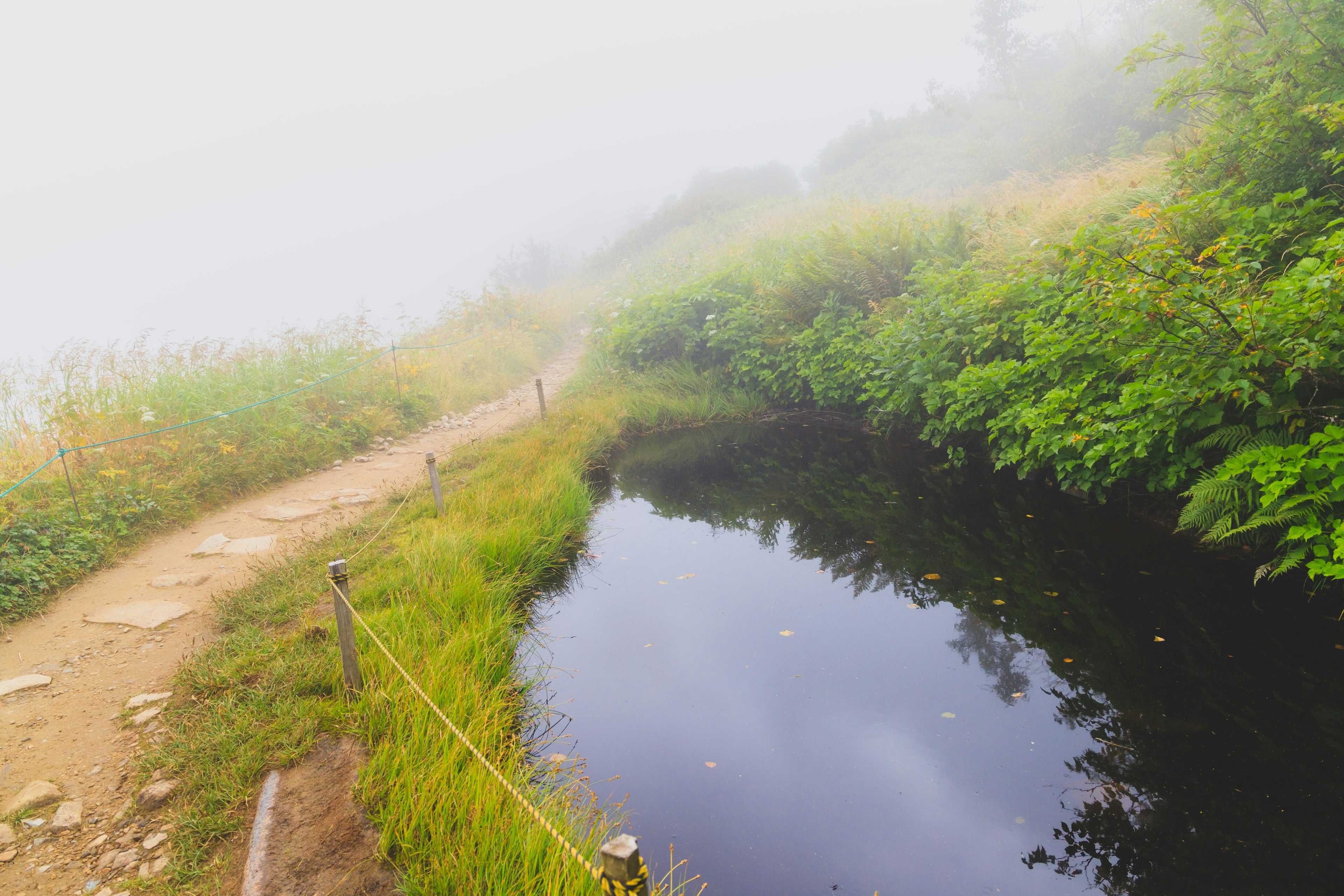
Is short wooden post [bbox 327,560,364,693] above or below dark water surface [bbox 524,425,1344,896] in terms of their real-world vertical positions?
above

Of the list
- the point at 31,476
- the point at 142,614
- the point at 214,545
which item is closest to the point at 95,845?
the point at 142,614

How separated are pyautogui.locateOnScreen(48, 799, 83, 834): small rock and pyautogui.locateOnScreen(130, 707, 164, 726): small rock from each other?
493 millimetres

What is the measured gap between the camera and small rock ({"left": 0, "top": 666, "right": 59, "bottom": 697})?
319 cm

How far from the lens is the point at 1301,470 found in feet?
10.4

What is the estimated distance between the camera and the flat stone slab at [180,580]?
4.44m

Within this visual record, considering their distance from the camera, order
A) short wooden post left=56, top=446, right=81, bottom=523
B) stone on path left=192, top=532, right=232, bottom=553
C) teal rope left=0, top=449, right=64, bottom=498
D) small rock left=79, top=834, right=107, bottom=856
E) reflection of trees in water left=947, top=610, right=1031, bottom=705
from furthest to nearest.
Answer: stone on path left=192, top=532, right=232, bottom=553 → short wooden post left=56, top=446, right=81, bottom=523 → teal rope left=0, top=449, right=64, bottom=498 → reflection of trees in water left=947, top=610, right=1031, bottom=705 → small rock left=79, top=834, right=107, bottom=856

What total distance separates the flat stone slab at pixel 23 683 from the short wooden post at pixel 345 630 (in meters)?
1.76

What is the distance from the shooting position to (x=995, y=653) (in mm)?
3693

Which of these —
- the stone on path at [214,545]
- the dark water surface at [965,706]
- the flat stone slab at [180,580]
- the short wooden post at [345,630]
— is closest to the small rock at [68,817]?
the short wooden post at [345,630]

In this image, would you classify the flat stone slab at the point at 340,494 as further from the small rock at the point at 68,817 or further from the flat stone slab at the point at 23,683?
the small rock at the point at 68,817

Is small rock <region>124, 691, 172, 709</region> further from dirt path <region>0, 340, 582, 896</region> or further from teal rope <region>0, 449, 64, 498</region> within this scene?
teal rope <region>0, 449, 64, 498</region>

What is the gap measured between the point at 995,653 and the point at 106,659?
17.2ft

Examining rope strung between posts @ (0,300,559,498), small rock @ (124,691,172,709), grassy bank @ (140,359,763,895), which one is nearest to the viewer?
grassy bank @ (140,359,763,895)

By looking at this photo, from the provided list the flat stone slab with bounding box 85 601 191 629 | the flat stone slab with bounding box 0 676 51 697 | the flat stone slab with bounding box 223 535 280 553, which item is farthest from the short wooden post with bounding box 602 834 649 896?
the flat stone slab with bounding box 223 535 280 553
